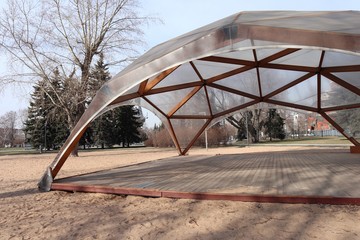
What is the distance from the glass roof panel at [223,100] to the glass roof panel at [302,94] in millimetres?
1776

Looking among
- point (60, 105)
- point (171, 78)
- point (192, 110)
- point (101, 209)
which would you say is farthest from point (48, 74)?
point (101, 209)

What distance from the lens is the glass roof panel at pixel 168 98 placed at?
46.8 ft

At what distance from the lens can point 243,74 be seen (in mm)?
13852

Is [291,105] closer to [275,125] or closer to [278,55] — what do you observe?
Answer: [278,55]

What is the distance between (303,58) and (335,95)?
3.89 m

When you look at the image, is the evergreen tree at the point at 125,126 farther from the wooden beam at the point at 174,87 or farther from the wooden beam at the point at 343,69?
the wooden beam at the point at 343,69

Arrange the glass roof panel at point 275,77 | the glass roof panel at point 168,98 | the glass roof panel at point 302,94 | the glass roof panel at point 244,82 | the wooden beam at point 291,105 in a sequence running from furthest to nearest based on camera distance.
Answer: the wooden beam at point 291,105
the glass roof panel at point 168,98
the glass roof panel at point 302,94
the glass roof panel at point 244,82
the glass roof panel at point 275,77

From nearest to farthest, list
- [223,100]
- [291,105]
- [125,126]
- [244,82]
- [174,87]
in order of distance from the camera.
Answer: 1. [174,87]
2. [244,82]
3. [291,105]
4. [223,100]
5. [125,126]

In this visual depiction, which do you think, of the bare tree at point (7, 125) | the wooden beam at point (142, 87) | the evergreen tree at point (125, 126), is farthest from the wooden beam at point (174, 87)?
the bare tree at point (7, 125)

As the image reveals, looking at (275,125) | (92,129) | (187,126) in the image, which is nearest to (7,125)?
(92,129)

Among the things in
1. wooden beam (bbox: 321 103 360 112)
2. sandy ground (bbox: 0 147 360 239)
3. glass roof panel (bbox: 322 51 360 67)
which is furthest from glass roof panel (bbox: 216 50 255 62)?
sandy ground (bbox: 0 147 360 239)

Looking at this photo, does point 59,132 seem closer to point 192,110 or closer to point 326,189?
point 192,110

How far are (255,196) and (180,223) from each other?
1.48 meters

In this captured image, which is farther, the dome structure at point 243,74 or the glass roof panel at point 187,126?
the glass roof panel at point 187,126
